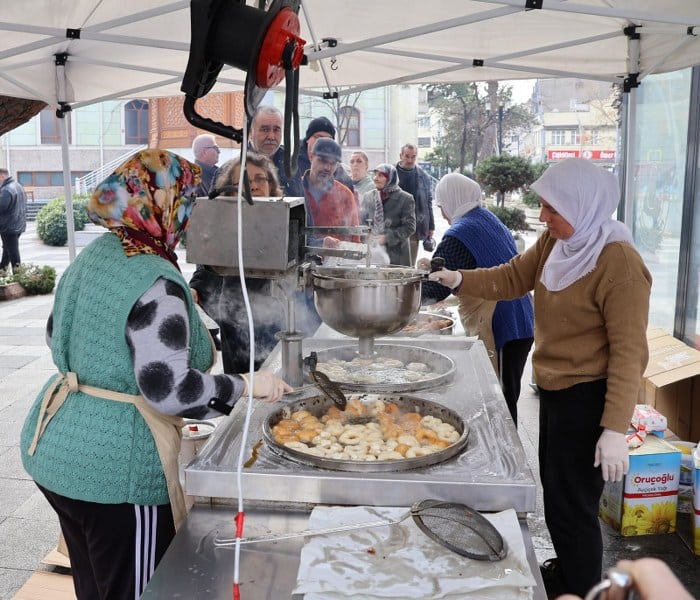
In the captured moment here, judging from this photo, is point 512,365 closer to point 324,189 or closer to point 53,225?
point 324,189

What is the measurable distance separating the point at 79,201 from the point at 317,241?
52.1 ft

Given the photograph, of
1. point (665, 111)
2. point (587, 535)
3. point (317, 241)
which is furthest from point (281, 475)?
point (665, 111)

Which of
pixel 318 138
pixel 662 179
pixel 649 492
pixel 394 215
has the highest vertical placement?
pixel 318 138

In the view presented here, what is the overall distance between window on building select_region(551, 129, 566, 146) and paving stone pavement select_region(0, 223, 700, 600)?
24.4 metres

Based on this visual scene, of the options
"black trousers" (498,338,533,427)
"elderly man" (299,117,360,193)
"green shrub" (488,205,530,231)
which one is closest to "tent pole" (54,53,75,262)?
"elderly man" (299,117,360,193)

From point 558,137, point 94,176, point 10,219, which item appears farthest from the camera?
point 558,137

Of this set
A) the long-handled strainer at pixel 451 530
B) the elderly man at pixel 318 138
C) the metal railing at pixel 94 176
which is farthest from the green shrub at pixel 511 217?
the metal railing at pixel 94 176

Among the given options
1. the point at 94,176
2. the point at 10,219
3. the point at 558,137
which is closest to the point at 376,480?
the point at 10,219

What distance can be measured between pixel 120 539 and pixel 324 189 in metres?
3.77

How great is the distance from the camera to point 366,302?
1.93 m

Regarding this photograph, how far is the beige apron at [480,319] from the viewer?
134 inches

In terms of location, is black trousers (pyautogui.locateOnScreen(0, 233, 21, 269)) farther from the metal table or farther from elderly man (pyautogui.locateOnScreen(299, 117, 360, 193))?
the metal table

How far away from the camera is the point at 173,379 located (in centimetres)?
159

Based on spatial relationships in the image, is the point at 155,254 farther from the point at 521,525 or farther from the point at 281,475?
the point at 521,525
